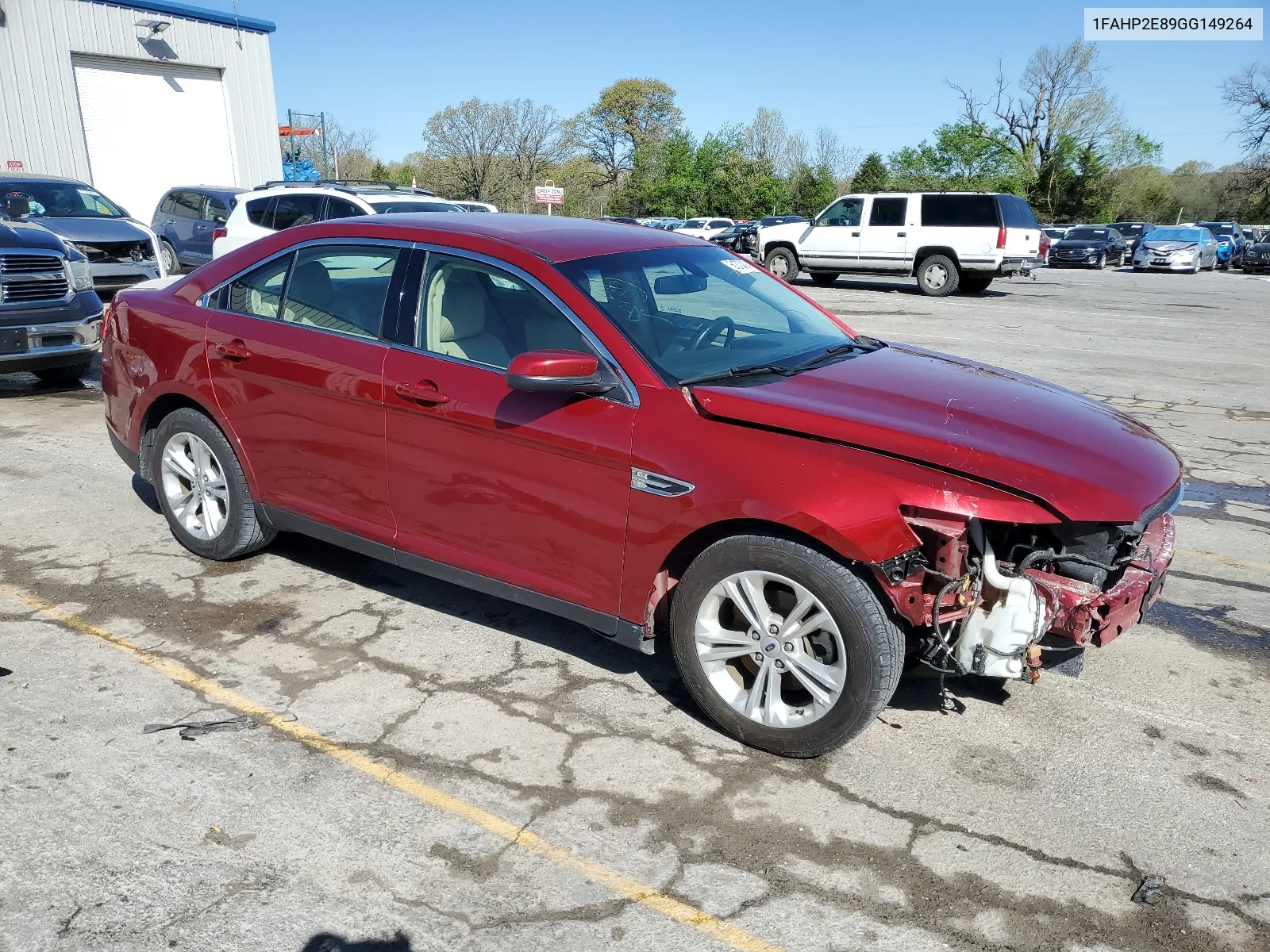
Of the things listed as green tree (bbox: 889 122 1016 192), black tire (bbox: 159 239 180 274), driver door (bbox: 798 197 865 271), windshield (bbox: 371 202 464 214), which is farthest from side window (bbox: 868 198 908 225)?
green tree (bbox: 889 122 1016 192)

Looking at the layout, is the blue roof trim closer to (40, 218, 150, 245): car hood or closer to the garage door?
the garage door

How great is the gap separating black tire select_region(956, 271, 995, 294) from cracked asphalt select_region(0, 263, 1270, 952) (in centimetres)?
1648

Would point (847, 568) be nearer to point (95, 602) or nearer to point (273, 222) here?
point (95, 602)

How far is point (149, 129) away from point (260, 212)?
1309 centimetres

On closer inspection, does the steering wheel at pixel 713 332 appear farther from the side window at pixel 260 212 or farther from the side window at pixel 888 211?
the side window at pixel 888 211

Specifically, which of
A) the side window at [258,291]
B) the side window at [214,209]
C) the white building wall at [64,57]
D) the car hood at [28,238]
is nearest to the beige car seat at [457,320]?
the side window at [258,291]

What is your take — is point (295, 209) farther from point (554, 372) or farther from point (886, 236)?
point (554, 372)

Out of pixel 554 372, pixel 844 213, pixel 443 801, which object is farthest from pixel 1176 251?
pixel 443 801

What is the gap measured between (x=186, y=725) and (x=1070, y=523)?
123 inches

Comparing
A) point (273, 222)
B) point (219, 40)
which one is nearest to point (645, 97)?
point (219, 40)

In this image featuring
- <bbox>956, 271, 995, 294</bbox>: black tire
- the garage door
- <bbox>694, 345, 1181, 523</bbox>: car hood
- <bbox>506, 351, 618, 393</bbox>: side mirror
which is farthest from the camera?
the garage door

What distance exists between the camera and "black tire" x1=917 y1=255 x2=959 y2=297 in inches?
797

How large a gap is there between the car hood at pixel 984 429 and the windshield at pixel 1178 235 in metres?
35.0

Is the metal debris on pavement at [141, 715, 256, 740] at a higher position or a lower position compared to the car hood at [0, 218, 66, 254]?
lower
